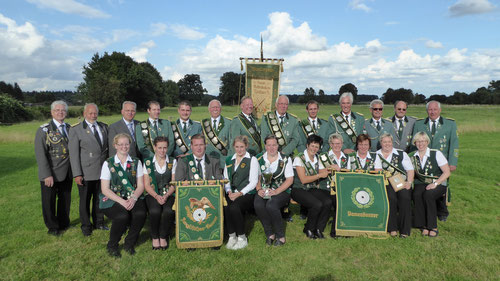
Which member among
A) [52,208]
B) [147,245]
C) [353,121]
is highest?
[353,121]

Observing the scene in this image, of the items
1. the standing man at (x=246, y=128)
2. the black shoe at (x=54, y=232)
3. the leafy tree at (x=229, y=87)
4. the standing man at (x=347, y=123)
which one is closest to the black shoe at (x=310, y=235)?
the standing man at (x=246, y=128)

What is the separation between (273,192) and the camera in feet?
16.1

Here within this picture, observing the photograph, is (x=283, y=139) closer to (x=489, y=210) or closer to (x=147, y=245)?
(x=147, y=245)

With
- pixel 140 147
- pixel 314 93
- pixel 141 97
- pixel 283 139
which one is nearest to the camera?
pixel 140 147

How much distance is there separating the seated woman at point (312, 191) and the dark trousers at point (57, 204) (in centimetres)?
392

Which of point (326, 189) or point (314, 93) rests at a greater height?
point (314, 93)

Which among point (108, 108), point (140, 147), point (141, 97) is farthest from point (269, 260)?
point (141, 97)

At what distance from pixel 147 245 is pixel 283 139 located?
3.07 metres

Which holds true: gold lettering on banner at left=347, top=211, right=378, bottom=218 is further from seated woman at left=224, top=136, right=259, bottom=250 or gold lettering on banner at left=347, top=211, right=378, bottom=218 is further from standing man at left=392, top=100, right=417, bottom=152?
standing man at left=392, top=100, right=417, bottom=152

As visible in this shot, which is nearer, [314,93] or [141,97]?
[141,97]

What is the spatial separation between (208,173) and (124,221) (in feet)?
4.54

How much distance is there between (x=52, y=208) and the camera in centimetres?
507

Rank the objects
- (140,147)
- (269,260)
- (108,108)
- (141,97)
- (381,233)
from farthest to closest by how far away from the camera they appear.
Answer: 1. (141,97)
2. (108,108)
3. (140,147)
4. (381,233)
5. (269,260)

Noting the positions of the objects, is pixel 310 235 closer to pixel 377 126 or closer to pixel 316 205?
pixel 316 205
